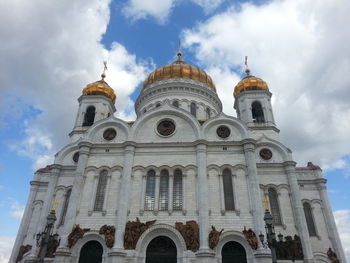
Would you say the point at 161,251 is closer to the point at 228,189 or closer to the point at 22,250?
Answer: the point at 228,189

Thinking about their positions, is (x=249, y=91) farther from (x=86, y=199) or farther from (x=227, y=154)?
(x=86, y=199)

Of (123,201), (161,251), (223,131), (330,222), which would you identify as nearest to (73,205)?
(123,201)

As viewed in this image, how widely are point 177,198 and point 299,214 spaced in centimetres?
875

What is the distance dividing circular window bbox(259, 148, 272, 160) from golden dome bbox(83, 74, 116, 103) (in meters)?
16.4

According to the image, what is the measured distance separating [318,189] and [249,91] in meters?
10.8

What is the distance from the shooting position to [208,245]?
16.9m

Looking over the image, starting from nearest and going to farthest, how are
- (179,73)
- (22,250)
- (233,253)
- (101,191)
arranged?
(233,253)
(101,191)
(22,250)
(179,73)

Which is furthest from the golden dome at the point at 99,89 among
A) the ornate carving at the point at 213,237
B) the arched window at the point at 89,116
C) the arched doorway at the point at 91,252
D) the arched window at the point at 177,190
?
the ornate carving at the point at 213,237

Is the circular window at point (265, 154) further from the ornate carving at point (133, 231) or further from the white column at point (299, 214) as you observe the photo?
the ornate carving at point (133, 231)

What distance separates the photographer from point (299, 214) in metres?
19.3

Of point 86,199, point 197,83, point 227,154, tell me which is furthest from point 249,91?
point 86,199

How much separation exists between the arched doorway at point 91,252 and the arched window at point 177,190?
5.69 m

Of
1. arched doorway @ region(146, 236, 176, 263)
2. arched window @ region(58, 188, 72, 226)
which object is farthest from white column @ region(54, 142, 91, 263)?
arched doorway @ region(146, 236, 176, 263)

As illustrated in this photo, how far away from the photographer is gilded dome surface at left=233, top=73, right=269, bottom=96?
89.8 feet
